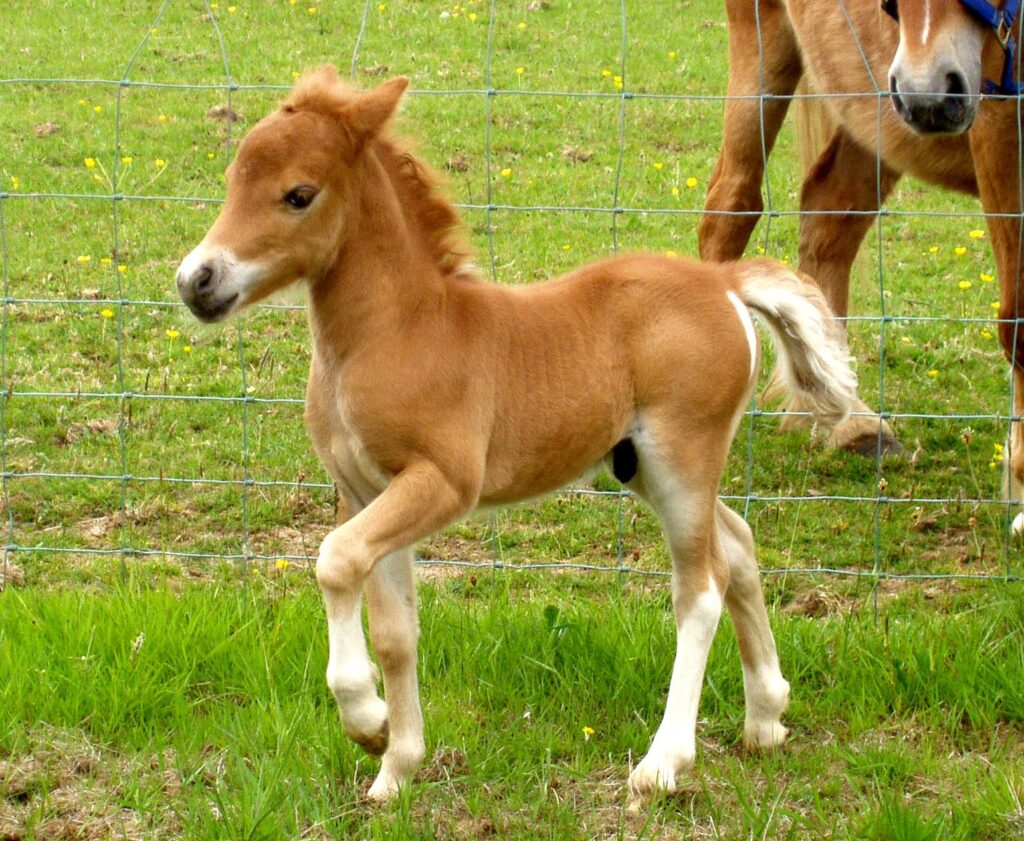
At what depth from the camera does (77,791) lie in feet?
10.8

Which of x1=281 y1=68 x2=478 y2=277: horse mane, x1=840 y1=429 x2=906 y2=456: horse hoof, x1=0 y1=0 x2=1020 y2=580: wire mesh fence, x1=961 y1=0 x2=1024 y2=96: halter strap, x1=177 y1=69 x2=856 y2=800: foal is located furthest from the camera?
x1=840 y1=429 x2=906 y2=456: horse hoof

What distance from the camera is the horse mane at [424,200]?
10.6 ft

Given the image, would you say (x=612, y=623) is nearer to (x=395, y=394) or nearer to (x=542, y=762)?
(x=542, y=762)

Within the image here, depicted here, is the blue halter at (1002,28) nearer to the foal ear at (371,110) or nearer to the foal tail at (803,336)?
the foal tail at (803,336)

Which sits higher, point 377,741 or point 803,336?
point 803,336

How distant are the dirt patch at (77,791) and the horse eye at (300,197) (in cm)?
135

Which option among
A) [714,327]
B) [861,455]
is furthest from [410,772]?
A: [861,455]

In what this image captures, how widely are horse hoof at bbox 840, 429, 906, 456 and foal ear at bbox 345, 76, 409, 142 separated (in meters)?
3.44

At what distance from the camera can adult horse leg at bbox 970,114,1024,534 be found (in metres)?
4.88

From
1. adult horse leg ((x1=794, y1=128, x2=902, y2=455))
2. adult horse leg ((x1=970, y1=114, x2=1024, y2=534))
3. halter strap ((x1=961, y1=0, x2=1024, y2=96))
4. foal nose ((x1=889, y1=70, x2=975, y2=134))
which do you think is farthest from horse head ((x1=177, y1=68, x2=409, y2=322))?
adult horse leg ((x1=794, y1=128, x2=902, y2=455))

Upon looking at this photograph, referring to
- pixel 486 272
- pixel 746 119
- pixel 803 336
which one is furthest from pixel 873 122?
pixel 803 336

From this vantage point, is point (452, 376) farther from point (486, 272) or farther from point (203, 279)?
point (486, 272)

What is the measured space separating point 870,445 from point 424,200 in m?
3.23

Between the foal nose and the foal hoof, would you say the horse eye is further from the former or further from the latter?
the foal nose
